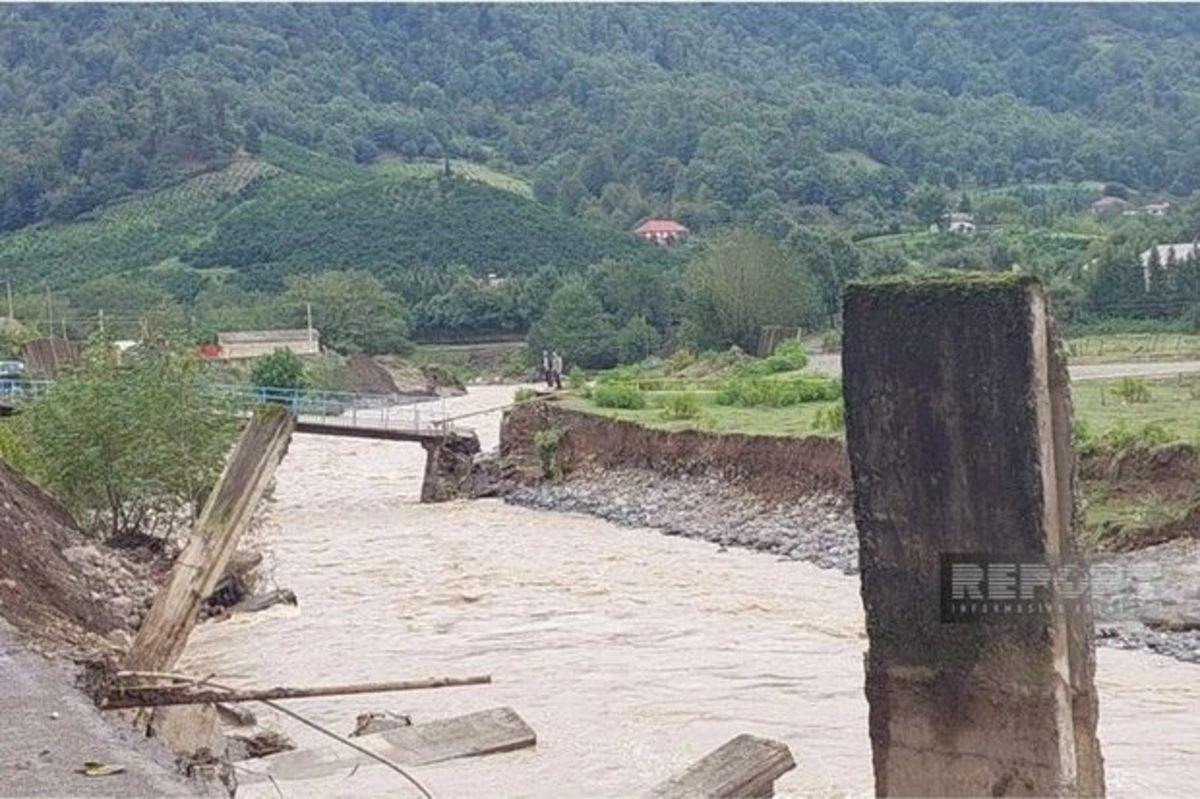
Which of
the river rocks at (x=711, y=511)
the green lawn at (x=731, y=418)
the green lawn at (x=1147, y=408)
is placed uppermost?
the green lawn at (x=1147, y=408)

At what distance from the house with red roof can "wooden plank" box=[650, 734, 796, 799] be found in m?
114

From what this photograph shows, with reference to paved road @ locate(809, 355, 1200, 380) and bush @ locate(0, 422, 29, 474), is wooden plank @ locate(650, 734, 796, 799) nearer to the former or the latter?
bush @ locate(0, 422, 29, 474)

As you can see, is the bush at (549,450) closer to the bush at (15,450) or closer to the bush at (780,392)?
the bush at (780,392)

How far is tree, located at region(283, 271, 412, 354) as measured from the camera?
264ft

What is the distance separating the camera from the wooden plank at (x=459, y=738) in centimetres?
1099

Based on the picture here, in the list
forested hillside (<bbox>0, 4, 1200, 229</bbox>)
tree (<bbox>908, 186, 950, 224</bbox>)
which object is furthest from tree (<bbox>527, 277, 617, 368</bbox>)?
tree (<bbox>908, 186, 950, 224</bbox>)

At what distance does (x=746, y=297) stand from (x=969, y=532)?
58.6 meters

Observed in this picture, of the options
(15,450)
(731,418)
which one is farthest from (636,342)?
(15,450)

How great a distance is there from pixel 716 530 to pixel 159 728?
1821 centimetres

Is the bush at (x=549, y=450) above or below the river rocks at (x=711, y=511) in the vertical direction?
above

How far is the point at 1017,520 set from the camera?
13.7 feet

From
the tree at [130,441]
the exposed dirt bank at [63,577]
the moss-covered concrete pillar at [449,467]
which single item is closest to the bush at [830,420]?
the moss-covered concrete pillar at [449,467]

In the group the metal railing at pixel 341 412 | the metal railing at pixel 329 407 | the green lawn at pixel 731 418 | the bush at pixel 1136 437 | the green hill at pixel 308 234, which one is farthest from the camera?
the green hill at pixel 308 234

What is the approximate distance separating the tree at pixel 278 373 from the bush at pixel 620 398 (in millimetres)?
15808
